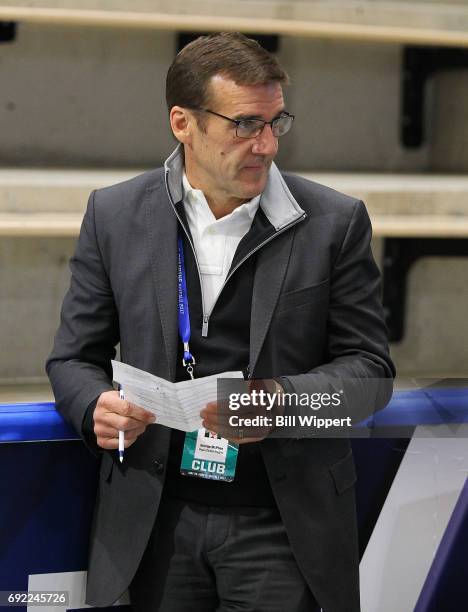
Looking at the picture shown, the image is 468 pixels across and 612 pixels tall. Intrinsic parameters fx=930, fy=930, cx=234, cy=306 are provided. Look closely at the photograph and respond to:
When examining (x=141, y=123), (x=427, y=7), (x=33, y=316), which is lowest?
(x=33, y=316)

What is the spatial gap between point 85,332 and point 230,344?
194mm

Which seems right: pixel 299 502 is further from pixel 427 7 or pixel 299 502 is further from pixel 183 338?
pixel 427 7

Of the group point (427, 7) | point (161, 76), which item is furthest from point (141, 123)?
point (427, 7)

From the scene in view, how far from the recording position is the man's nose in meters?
1.20

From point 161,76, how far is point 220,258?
1.90 meters

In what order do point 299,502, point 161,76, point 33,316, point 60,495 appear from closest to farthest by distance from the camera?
point 299,502 → point 60,495 → point 33,316 → point 161,76

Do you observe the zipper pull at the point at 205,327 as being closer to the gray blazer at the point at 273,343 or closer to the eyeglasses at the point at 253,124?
the gray blazer at the point at 273,343

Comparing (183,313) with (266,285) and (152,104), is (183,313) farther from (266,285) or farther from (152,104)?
(152,104)

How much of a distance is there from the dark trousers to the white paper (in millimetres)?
154

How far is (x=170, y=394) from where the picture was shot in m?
1.07

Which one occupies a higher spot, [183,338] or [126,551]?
[183,338]

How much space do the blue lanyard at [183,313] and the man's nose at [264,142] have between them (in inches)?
6.3

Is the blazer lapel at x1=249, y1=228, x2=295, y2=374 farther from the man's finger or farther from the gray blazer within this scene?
the man's finger

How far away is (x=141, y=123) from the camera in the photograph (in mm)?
3016
